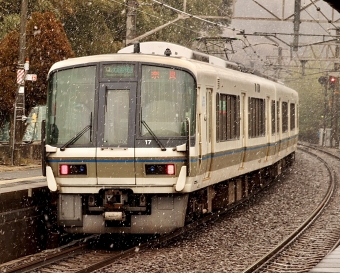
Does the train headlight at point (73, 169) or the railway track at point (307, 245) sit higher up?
the train headlight at point (73, 169)

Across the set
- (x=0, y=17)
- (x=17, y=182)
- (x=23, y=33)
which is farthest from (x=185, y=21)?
(x=17, y=182)

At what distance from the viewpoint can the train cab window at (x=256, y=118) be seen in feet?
53.5

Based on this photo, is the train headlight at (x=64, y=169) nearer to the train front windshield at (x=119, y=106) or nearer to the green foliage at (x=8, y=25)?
the train front windshield at (x=119, y=106)

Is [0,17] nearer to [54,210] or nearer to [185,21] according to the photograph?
[54,210]

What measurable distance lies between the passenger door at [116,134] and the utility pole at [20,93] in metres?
10.5

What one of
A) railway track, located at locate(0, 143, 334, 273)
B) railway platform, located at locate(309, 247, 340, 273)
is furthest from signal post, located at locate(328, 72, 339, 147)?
railway platform, located at locate(309, 247, 340, 273)

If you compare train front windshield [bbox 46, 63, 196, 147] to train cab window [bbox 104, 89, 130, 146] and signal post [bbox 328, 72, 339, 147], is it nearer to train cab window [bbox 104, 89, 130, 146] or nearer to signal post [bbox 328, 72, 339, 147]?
train cab window [bbox 104, 89, 130, 146]

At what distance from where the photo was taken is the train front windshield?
11359 mm

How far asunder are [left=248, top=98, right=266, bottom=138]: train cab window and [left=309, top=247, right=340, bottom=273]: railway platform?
7460 mm

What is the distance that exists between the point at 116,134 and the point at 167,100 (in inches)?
32.5

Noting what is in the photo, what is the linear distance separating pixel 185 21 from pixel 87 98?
3699 centimetres

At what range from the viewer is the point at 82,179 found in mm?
11320

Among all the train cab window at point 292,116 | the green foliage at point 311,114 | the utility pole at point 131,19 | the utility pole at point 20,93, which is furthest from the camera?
the green foliage at point 311,114

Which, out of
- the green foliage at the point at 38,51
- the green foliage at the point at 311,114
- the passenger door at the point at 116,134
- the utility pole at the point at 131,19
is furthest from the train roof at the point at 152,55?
the green foliage at the point at 311,114
